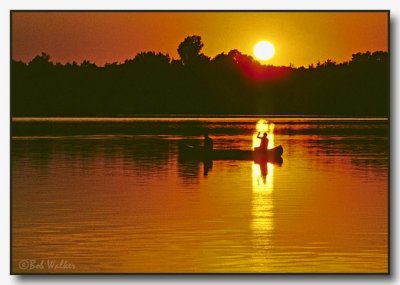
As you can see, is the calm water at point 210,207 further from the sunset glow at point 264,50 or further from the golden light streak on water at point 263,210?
the sunset glow at point 264,50

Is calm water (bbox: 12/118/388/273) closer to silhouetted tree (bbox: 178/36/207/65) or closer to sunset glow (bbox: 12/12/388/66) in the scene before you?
sunset glow (bbox: 12/12/388/66)

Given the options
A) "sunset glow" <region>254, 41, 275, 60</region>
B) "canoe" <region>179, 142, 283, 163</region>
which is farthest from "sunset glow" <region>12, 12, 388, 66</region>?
"canoe" <region>179, 142, 283, 163</region>

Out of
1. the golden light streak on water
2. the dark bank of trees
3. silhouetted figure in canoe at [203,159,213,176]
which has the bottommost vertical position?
the golden light streak on water

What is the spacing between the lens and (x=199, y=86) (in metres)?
11.5

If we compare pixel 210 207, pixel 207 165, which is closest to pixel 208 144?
pixel 207 165

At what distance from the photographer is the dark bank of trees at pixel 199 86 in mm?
10969

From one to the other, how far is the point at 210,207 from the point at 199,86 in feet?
4.00

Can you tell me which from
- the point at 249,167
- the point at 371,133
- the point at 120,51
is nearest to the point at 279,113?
the point at 371,133

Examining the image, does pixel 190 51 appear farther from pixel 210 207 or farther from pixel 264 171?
pixel 264 171

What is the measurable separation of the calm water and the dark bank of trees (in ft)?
0.79

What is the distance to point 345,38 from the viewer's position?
35.3 ft

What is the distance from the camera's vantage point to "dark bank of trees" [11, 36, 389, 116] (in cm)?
→ 1097

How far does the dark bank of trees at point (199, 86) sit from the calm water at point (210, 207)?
242mm

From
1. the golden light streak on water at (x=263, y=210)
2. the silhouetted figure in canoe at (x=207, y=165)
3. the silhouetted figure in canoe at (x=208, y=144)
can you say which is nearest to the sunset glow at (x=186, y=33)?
the golden light streak on water at (x=263, y=210)
